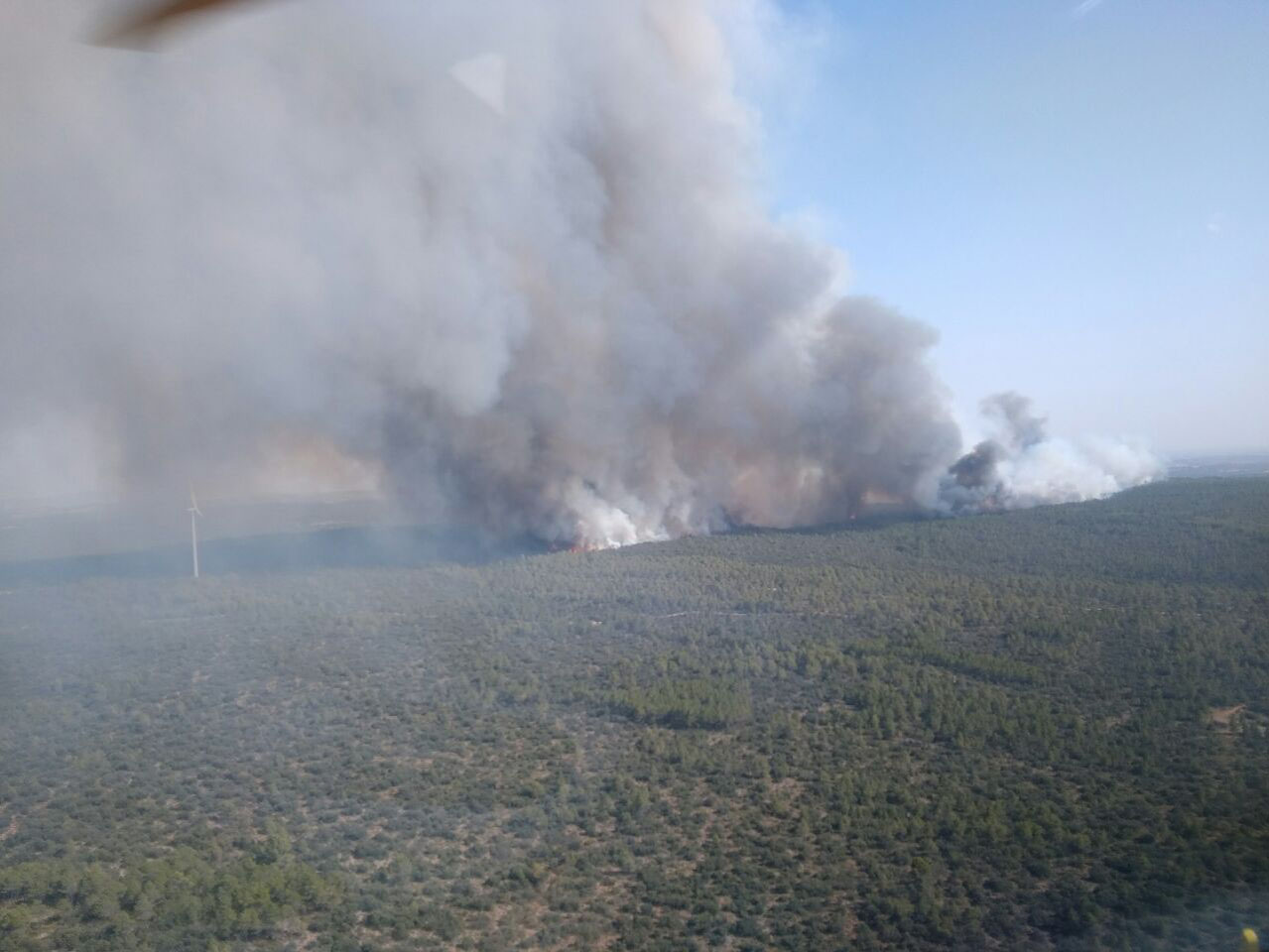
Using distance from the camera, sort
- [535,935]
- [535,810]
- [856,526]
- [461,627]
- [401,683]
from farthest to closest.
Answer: [856,526] → [461,627] → [401,683] → [535,810] → [535,935]

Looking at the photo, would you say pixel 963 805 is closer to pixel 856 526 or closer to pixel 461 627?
pixel 461 627

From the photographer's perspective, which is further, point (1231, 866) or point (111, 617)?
point (111, 617)

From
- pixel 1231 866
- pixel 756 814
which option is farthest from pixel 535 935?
pixel 1231 866

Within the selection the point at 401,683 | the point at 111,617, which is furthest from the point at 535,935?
the point at 111,617

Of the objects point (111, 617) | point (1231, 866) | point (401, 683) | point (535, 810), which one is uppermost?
point (111, 617)

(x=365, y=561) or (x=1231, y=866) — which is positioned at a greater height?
(x=365, y=561)

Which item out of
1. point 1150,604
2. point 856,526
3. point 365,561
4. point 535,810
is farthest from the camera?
point 856,526
